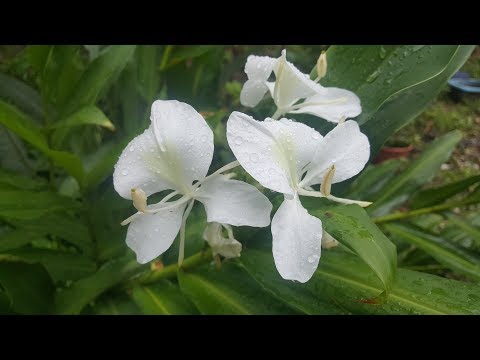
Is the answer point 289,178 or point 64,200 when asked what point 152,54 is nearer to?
point 64,200

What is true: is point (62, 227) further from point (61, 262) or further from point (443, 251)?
point (443, 251)

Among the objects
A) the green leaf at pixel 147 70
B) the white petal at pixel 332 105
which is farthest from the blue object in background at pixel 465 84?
the white petal at pixel 332 105

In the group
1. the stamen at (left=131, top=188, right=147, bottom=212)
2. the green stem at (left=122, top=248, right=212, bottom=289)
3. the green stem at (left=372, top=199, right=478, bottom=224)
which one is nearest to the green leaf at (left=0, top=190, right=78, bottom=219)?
the green stem at (left=122, top=248, right=212, bottom=289)

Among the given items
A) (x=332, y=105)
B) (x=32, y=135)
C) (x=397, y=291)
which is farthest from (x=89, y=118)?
→ (x=397, y=291)

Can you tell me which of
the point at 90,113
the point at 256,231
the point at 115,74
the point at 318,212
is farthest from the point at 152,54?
the point at 318,212

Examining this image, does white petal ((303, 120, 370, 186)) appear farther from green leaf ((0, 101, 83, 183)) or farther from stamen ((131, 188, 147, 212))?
green leaf ((0, 101, 83, 183))
